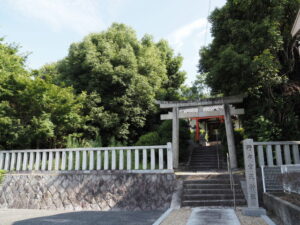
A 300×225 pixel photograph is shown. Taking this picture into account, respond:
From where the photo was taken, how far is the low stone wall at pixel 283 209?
3.53 m

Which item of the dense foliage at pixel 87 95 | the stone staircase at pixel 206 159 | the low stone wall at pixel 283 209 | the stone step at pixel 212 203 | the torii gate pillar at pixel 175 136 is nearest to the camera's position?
the low stone wall at pixel 283 209

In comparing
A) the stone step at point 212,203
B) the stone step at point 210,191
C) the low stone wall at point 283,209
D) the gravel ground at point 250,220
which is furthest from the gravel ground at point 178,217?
the low stone wall at point 283,209

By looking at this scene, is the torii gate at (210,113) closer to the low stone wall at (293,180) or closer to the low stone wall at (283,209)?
the low stone wall at (283,209)

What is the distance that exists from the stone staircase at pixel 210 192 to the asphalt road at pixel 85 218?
1.00m

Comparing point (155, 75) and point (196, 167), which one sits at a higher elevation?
point (155, 75)

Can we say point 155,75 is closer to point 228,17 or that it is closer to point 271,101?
point 228,17

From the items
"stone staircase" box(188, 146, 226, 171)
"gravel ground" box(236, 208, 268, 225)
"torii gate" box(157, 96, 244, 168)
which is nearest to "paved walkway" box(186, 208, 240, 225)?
"gravel ground" box(236, 208, 268, 225)

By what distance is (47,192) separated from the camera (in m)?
6.88

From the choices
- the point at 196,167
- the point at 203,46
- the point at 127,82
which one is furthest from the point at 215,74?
the point at 127,82

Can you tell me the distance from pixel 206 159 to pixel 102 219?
802 cm

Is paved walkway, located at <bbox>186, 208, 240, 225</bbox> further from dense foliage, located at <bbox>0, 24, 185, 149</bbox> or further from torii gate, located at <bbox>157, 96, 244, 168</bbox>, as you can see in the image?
dense foliage, located at <bbox>0, 24, 185, 149</bbox>

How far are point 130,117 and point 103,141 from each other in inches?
79.7

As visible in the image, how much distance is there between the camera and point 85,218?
5.28 m

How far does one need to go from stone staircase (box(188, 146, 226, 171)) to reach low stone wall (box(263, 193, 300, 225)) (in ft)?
16.8
